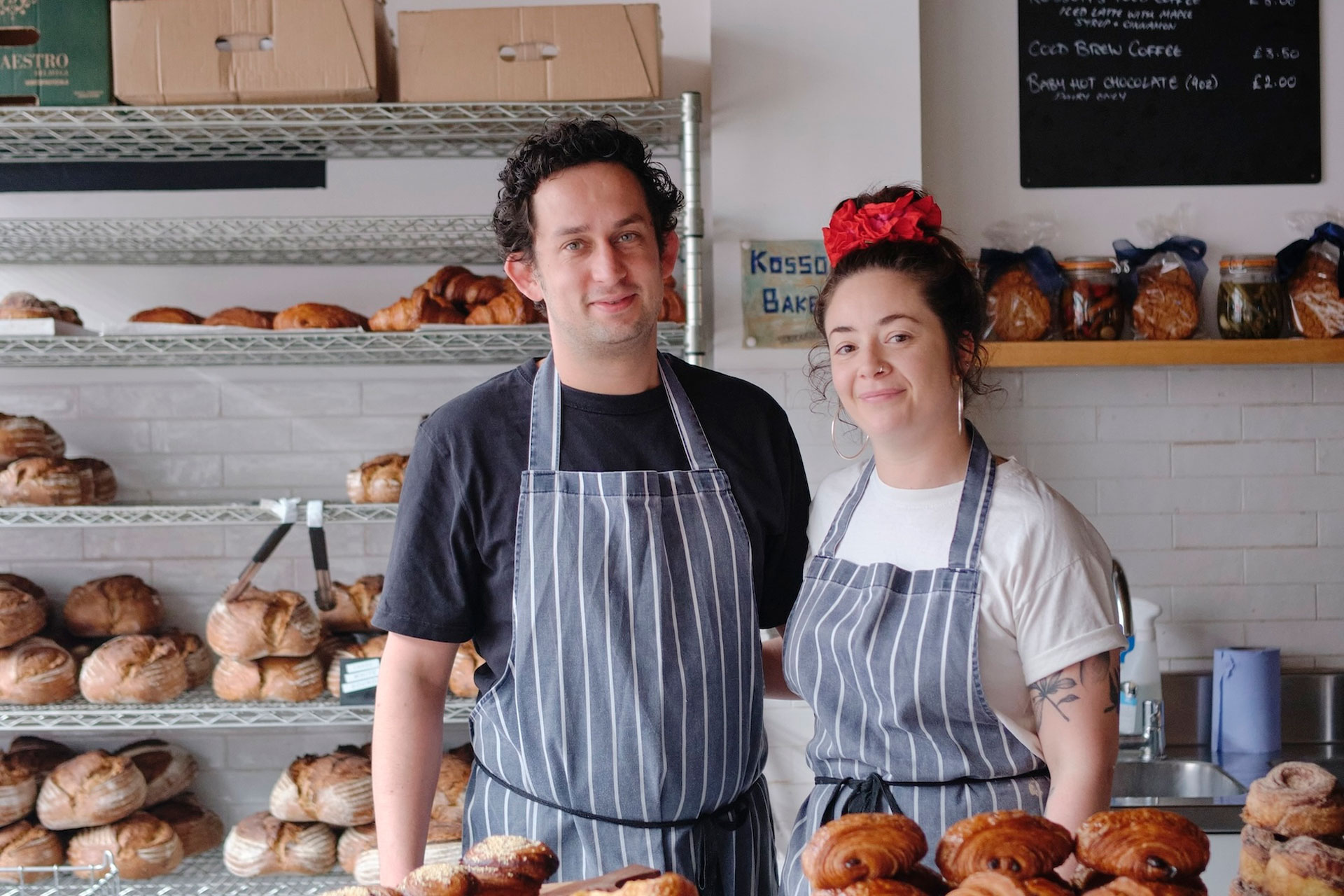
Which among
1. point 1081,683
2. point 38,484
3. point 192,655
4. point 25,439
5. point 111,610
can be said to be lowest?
point 192,655

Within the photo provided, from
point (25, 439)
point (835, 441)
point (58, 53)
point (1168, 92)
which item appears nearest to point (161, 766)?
point (25, 439)

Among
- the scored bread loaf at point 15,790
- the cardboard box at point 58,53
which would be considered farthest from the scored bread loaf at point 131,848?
the cardboard box at point 58,53

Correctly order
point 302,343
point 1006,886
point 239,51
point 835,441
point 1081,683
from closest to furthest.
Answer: point 1006,886 → point 1081,683 → point 835,441 → point 239,51 → point 302,343

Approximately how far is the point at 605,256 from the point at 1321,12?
2.50 metres

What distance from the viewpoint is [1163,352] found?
9.21 ft

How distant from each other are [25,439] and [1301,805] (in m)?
2.77

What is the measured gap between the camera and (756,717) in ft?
5.55

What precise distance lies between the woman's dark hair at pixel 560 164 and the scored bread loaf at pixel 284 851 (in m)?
1.67

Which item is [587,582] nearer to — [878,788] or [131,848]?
[878,788]

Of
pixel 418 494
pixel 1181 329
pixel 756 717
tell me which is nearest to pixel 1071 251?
pixel 1181 329

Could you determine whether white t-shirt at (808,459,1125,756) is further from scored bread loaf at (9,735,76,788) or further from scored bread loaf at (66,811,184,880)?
scored bread loaf at (9,735,76,788)

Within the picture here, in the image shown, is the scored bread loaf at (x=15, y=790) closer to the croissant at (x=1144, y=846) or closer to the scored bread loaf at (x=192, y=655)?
the scored bread loaf at (x=192, y=655)

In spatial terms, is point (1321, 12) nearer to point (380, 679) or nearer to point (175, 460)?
point (380, 679)

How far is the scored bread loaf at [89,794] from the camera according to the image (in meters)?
2.59
